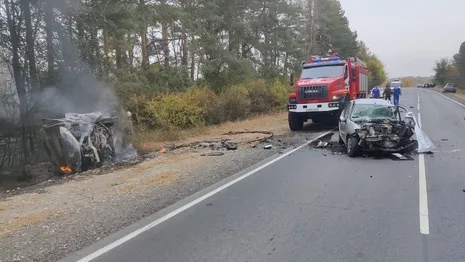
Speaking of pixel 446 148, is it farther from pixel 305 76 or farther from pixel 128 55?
pixel 128 55

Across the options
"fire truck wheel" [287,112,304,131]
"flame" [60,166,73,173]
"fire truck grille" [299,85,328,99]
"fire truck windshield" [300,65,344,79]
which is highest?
"fire truck windshield" [300,65,344,79]

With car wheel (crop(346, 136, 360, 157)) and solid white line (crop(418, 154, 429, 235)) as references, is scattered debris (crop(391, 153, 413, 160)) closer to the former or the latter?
solid white line (crop(418, 154, 429, 235))

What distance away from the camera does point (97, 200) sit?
661cm

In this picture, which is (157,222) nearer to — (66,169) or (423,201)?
(423,201)

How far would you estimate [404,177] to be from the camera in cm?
777

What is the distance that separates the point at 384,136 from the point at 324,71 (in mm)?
7433

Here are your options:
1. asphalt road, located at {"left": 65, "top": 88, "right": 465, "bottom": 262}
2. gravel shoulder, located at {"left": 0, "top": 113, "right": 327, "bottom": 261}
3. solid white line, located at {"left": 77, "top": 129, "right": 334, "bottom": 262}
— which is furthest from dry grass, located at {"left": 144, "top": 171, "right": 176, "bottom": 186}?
solid white line, located at {"left": 77, "top": 129, "right": 334, "bottom": 262}

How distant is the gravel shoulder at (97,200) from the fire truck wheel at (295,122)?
482cm

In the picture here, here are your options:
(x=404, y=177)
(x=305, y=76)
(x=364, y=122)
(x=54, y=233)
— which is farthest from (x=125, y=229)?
(x=305, y=76)

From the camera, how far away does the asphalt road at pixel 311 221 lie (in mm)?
4230

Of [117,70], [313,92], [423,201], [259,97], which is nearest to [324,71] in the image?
[313,92]

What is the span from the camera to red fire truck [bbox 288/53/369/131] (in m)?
15.6

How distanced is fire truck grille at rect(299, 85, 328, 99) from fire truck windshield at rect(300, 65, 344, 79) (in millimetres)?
1090

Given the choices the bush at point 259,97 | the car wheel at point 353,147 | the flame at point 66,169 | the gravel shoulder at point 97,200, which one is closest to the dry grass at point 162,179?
the gravel shoulder at point 97,200
